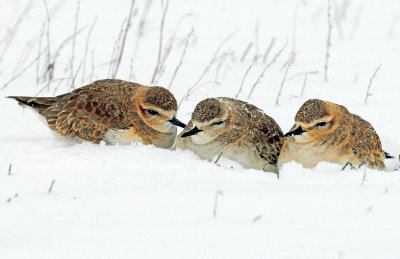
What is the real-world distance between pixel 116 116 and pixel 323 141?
195 centimetres

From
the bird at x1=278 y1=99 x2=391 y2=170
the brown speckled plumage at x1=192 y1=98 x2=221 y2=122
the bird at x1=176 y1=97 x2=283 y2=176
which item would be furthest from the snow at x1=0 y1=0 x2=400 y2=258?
the brown speckled plumage at x1=192 y1=98 x2=221 y2=122

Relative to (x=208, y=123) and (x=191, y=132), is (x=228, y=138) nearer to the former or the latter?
(x=208, y=123)

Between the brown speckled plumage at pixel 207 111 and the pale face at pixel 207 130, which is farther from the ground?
the brown speckled plumage at pixel 207 111

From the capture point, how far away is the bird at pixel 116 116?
5.81 metres

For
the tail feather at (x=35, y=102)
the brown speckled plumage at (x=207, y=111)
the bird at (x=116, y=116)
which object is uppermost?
the brown speckled plumage at (x=207, y=111)

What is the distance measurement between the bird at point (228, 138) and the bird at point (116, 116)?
282 millimetres

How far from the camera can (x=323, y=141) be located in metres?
5.58

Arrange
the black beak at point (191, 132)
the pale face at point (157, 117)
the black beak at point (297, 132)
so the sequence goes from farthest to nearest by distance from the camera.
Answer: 1. the pale face at point (157, 117)
2. the black beak at point (191, 132)
3. the black beak at point (297, 132)

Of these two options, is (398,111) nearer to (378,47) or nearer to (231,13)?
(378,47)

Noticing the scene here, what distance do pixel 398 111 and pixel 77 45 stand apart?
562cm

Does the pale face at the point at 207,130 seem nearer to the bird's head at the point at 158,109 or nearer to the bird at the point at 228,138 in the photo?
the bird at the point at 228,138

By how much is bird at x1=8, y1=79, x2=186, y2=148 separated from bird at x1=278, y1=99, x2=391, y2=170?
44.2 inches

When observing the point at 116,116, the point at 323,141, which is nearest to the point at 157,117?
the point at 116,116

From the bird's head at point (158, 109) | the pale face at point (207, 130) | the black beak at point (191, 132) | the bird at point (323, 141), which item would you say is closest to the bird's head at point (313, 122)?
the bird at point (323, 141)
